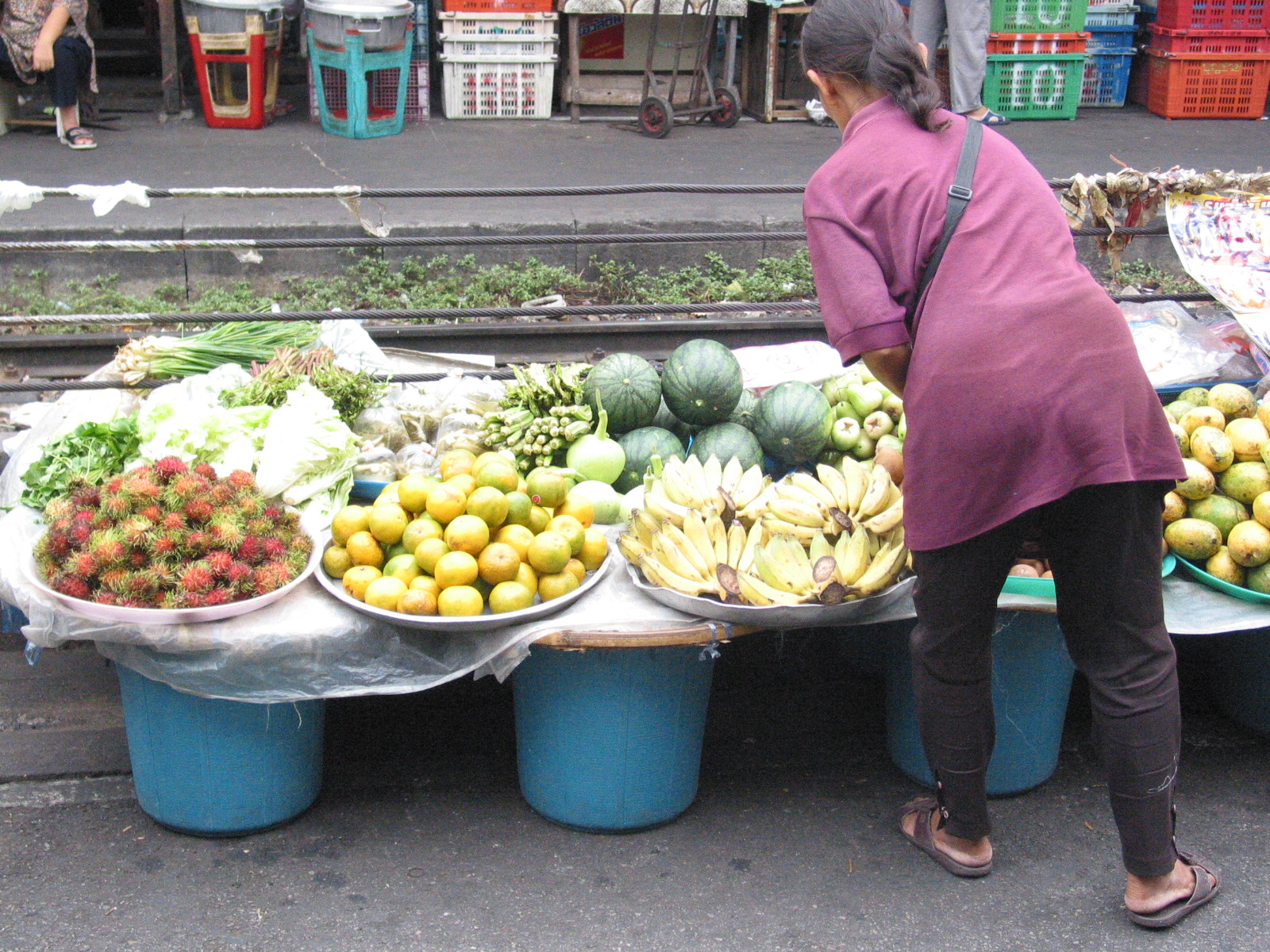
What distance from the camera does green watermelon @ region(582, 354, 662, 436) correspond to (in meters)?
3.43

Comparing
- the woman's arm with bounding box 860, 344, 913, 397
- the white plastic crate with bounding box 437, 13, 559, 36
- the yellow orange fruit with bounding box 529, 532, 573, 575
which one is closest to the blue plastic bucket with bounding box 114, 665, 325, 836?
the yellow orange fruit with bounding box 529, 532, 573, 575

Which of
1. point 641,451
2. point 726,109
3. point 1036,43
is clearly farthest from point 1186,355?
point 1036,43

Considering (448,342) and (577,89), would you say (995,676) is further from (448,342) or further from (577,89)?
(577,89)

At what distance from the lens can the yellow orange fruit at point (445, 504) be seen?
284cm

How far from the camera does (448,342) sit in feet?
17.9

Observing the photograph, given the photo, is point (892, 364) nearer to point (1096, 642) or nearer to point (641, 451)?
point (1096, 642)

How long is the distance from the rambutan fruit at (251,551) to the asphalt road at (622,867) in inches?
28.4

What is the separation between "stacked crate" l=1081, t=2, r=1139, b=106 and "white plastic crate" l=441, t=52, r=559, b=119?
13.8 ft

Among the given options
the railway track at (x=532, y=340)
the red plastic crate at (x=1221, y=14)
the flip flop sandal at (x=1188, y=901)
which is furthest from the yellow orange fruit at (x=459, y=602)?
the red plastic crate at (x=1221, y=14)

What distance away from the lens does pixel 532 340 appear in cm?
555

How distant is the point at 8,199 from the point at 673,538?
2.15 meters

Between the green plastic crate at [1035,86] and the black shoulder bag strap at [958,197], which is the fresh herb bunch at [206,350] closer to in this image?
the black shoulder bag strap at [958,197]

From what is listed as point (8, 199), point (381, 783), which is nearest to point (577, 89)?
point (8, 199)

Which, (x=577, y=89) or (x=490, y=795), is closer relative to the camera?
(x=490, y=795)
